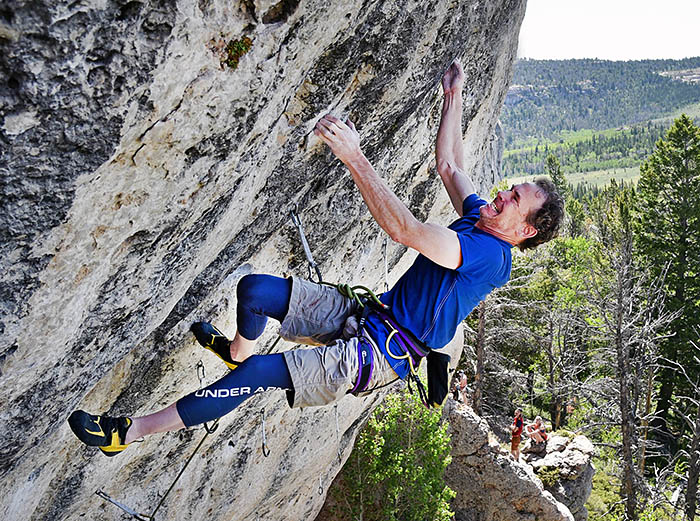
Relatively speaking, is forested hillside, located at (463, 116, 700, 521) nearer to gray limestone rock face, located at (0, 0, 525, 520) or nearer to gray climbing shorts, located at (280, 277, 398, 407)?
gray limestone rock face, located at (0, 0, 525, 520)

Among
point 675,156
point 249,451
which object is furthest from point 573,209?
point 249,451

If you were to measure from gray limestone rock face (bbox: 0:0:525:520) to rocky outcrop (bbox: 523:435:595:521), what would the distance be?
525 inches

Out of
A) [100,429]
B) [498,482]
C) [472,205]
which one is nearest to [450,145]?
[472,205]

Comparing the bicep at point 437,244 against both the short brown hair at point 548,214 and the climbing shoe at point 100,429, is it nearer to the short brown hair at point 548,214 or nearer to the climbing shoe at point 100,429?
the short brown hair at point 548,214

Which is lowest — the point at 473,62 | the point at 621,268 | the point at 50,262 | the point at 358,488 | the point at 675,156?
the point at 358,488

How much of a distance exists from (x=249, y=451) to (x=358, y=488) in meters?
6.91

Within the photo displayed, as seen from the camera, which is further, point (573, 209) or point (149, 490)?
point (573, 209)

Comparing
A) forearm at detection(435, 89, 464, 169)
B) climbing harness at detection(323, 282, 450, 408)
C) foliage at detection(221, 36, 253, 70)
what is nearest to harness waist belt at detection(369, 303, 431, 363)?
climbing harness at detection(323, 282, 450, 408)

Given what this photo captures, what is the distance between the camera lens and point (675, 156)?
25.3 m

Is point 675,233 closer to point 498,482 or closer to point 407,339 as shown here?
point 498,482

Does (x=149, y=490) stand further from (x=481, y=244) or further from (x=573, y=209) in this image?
(x=573, y=209)

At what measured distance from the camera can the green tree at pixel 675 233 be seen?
23.8 metres

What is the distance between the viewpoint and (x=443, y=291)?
13.5 feet

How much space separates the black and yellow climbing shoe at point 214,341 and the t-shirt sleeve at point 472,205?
82.3 inches
